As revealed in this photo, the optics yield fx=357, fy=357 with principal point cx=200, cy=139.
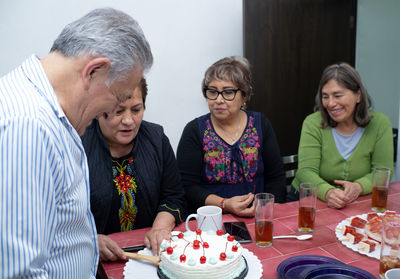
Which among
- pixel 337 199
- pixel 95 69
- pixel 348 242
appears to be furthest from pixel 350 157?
pixel 95 69

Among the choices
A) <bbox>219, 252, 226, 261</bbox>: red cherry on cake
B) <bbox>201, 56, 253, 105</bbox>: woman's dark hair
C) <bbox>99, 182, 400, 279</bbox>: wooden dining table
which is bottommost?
<bbox>99, 182, 400, 279</bbox>: wooden dining table

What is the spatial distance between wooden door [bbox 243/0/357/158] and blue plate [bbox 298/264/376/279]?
2.08 metres

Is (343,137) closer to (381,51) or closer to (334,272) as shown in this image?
(334,272)

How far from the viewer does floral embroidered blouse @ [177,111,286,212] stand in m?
2.04

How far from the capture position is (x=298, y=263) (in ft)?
3.68

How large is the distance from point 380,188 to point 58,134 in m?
1.36

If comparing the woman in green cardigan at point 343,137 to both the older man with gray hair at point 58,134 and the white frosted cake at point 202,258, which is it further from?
the older man with gray hair at point 58,134

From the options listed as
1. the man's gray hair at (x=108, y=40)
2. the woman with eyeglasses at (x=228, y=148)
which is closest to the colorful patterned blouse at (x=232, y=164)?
the woman with eyeglasses at (x=228, y=148)

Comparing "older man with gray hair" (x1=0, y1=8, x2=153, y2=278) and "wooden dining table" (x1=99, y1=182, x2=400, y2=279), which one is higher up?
"older man with gray hair" (x1=0, y1=8, x2=153, y2=278)

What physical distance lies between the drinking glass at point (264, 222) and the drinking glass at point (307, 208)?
165 mm

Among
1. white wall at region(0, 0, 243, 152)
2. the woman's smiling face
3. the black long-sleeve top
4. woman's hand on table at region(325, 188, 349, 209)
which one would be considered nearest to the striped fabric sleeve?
the black long-sleeve top

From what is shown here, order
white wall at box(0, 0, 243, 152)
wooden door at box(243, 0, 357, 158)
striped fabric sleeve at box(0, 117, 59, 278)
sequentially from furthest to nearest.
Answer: wooden door at box(243, 0, 357, 158) → white wall at box(0, 0, 243, 152) → striped fabric sleeve at box(0, 117, 59, 278)

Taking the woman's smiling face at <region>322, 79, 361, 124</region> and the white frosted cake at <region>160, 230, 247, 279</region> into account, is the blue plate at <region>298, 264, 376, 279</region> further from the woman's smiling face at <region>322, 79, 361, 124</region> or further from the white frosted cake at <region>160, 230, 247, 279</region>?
the woman's smiling face at <region>322, 79, 361, 124</region>

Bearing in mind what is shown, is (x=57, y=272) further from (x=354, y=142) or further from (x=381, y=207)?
(x=354, y=142)
